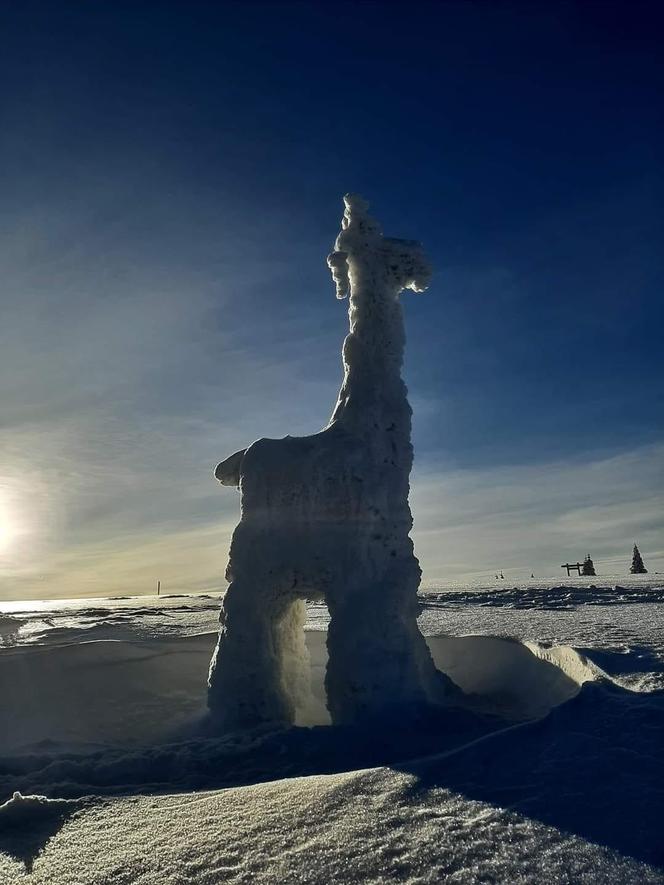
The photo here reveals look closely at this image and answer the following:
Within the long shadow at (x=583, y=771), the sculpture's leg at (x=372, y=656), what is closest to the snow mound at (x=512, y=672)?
the sculpture's leg at (x=372, y=656)

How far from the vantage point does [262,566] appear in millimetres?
11836

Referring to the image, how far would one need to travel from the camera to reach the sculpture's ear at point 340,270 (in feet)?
44.9

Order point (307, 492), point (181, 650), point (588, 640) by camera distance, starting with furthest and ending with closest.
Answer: point (181, 650) → point (588, 640) → point (307, 492)

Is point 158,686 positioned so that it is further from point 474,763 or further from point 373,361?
point 474,763

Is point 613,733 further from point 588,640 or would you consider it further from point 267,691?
point 588,640

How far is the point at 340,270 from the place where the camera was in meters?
13.9

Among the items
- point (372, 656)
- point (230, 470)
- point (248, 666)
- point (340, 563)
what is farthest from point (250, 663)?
point (230, 470)

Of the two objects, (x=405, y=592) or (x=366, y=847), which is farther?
Result: (x=405, y=592)

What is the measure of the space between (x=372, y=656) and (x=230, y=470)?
514 cm

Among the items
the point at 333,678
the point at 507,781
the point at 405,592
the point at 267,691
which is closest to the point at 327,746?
the point at 333,678

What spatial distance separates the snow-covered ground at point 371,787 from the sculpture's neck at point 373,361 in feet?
18.2

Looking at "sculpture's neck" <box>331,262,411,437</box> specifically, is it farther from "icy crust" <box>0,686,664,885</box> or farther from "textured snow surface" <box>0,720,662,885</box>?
"textured snow surface" <box>0,720,662,885</box>

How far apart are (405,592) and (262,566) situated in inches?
108

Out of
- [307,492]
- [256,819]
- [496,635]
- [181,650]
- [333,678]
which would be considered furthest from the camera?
[181,650]
